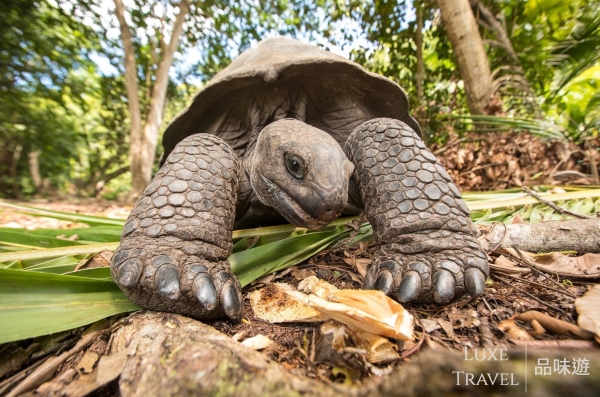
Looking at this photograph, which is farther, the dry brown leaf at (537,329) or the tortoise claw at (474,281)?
the tortoise claw at (474,281)

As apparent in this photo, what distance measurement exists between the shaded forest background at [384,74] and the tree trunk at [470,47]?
15 millimetres

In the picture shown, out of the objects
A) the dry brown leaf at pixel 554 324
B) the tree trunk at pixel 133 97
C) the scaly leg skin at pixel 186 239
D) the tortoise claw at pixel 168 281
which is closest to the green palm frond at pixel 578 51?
the dry brown leaf at pixel 554 324

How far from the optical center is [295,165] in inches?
56.6

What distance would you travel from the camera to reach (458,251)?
51.8 inches

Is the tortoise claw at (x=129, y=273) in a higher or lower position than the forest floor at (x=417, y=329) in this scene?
higher

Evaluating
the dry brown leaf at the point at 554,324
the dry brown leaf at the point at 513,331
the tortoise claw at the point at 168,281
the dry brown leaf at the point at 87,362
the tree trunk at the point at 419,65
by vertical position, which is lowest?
the dry brown leaf at the point at 87,362

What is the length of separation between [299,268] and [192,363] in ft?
3.13

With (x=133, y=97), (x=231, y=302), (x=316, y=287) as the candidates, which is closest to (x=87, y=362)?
(x=231, y=302)

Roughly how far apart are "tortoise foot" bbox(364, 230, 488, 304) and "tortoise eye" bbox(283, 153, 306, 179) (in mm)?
514

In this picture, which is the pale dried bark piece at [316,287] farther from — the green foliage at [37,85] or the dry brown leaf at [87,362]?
the green foliage at [37,85]

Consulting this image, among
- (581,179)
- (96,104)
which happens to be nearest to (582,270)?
(581,179)

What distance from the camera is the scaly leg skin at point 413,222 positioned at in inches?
47.4

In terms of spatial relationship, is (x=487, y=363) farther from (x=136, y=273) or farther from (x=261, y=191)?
(x=261, y=191)

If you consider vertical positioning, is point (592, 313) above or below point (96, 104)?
below
